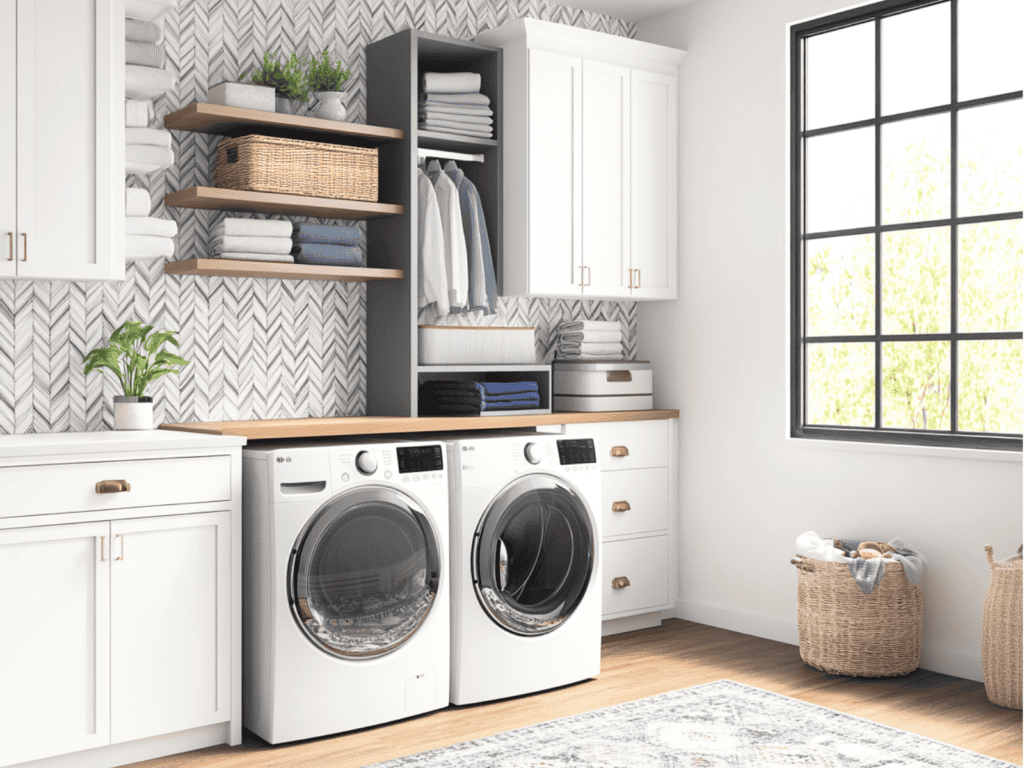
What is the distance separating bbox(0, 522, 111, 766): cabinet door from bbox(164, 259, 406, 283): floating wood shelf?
98 centimetres

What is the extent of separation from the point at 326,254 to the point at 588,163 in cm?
121

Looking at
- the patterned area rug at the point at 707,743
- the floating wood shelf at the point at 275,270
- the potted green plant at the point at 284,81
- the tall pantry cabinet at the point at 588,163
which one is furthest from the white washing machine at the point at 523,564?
the potted green plant at the point at 284,81

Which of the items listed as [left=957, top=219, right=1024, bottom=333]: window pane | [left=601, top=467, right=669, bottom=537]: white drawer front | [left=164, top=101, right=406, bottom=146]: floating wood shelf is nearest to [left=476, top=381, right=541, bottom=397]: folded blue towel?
[left=601, top=467, right=669, bottom=537]: white drawer front

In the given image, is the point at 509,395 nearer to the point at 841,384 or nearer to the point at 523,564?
the point at 523,564

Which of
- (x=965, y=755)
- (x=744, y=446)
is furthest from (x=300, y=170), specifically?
(x=965, y=755)

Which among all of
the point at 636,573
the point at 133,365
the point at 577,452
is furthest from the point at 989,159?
the point at 133,365

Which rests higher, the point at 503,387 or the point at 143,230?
the point at 143,230

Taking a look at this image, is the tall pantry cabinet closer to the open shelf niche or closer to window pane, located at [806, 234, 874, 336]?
the open shelf niche

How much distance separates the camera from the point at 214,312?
3.56 metres

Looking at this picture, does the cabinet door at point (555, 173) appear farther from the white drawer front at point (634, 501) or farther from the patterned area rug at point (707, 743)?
the patterned area rug at point (707, 743)

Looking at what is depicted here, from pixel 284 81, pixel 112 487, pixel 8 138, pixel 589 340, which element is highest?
pixel 284 81

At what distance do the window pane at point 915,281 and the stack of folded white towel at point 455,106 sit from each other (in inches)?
63.2

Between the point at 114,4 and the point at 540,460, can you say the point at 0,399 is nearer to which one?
the point at 114,4

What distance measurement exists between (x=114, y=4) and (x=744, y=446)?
2805 millimetres
